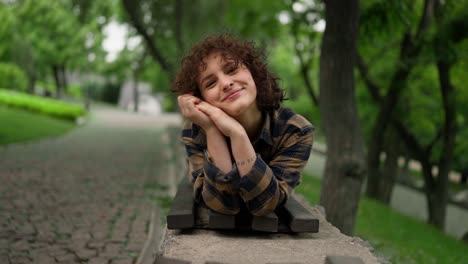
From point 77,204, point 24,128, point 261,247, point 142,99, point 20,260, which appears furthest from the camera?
point 142,99

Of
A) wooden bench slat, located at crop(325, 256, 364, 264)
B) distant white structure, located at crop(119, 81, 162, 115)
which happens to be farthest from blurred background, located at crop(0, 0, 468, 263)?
distant white structure, located at crop(119, 81, 162, 115)

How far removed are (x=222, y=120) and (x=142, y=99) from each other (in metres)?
43.9

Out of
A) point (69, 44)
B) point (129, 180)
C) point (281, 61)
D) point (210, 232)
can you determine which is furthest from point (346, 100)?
point (281, 61)

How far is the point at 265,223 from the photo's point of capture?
281 centimetres

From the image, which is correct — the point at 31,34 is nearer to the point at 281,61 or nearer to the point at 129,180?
the point at 281,61

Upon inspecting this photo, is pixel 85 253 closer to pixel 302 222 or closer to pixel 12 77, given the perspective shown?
pixel 302 222

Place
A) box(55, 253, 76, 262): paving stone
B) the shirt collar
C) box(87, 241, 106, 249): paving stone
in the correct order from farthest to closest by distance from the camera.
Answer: box(87, 241, 106, 249): paving stone → box(55, 253, 76, 262): paving stone → the shirt collar

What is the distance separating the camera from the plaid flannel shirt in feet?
8.82

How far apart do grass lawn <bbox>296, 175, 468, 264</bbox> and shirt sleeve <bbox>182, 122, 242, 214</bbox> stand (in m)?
2.71

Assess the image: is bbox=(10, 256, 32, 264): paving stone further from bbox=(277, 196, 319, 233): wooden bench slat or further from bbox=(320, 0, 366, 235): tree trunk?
bbox=(320, 0, 366, 235): tree trunk

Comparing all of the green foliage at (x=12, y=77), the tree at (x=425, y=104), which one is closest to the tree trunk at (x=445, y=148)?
the tree at (x=425, y=104)

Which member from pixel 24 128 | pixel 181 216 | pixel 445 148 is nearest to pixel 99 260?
pixel 181 216

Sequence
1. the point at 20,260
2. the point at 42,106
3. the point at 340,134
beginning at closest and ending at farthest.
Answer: the point at 20,260, the point at 340,134, the point at 42,106

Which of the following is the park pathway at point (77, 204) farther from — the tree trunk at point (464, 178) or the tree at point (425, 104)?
the tree trunk at point (464, 178)
